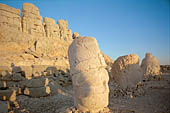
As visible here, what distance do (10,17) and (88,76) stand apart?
1697 cm

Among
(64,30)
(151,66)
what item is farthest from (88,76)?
(64,30)

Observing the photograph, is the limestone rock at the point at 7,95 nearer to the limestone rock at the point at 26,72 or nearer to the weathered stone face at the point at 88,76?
the limestone rock at the point at 26,72

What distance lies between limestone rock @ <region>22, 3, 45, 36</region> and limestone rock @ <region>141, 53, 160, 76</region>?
641 inches

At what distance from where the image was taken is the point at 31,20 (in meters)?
17.5

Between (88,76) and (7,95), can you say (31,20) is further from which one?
(88,76)

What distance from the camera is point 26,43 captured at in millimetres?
14641

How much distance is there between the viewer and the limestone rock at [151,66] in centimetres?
1046

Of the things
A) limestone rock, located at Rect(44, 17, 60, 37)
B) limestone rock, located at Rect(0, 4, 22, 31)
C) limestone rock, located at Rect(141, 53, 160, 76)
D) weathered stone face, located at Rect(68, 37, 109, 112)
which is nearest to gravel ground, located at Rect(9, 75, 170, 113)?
weathered stone face, located at Rect(68, 37, 109, 112)

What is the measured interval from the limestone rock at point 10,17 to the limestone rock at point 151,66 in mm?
17170

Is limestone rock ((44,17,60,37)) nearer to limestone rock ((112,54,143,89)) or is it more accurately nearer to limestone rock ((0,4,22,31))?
limestone rock ((0,4,22,31))

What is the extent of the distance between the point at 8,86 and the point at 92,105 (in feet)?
17.5

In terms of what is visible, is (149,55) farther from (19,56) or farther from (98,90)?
(19,56)

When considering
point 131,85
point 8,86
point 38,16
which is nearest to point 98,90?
point 131,85

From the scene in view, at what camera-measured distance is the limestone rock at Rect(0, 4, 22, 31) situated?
45.7 ft
